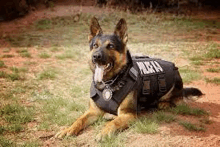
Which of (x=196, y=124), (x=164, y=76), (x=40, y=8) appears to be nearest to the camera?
(x=196, y=124)

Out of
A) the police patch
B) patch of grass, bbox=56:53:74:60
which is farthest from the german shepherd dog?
patch of grass, bbox=56:53:74:60

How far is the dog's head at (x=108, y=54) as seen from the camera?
3742 millimetres

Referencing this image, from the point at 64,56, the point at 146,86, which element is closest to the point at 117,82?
the point at 146,86

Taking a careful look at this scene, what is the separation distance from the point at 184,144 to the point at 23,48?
297 inches

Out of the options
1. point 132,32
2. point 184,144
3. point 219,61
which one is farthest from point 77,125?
point 132,32

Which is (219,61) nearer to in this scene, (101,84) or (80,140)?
(101,84)

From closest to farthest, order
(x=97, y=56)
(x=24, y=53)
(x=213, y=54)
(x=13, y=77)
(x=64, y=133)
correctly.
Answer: (x=64, y=133), (x=97, y=56), (x=13, y=77), (x=213, y=54), (x=24, y=53)

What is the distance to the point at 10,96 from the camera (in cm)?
514

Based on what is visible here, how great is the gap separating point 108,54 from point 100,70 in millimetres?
271

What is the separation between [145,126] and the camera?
3.65 m

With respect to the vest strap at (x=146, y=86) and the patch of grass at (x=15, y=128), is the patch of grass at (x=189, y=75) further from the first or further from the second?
the patch of grass at (x=15, y=128)

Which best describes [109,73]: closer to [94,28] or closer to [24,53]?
[94,28]

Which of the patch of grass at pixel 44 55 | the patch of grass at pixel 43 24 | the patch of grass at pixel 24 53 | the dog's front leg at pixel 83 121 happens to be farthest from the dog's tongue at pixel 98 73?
the patch of grass at pixel 43 24

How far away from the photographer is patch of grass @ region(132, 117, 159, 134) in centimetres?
354
